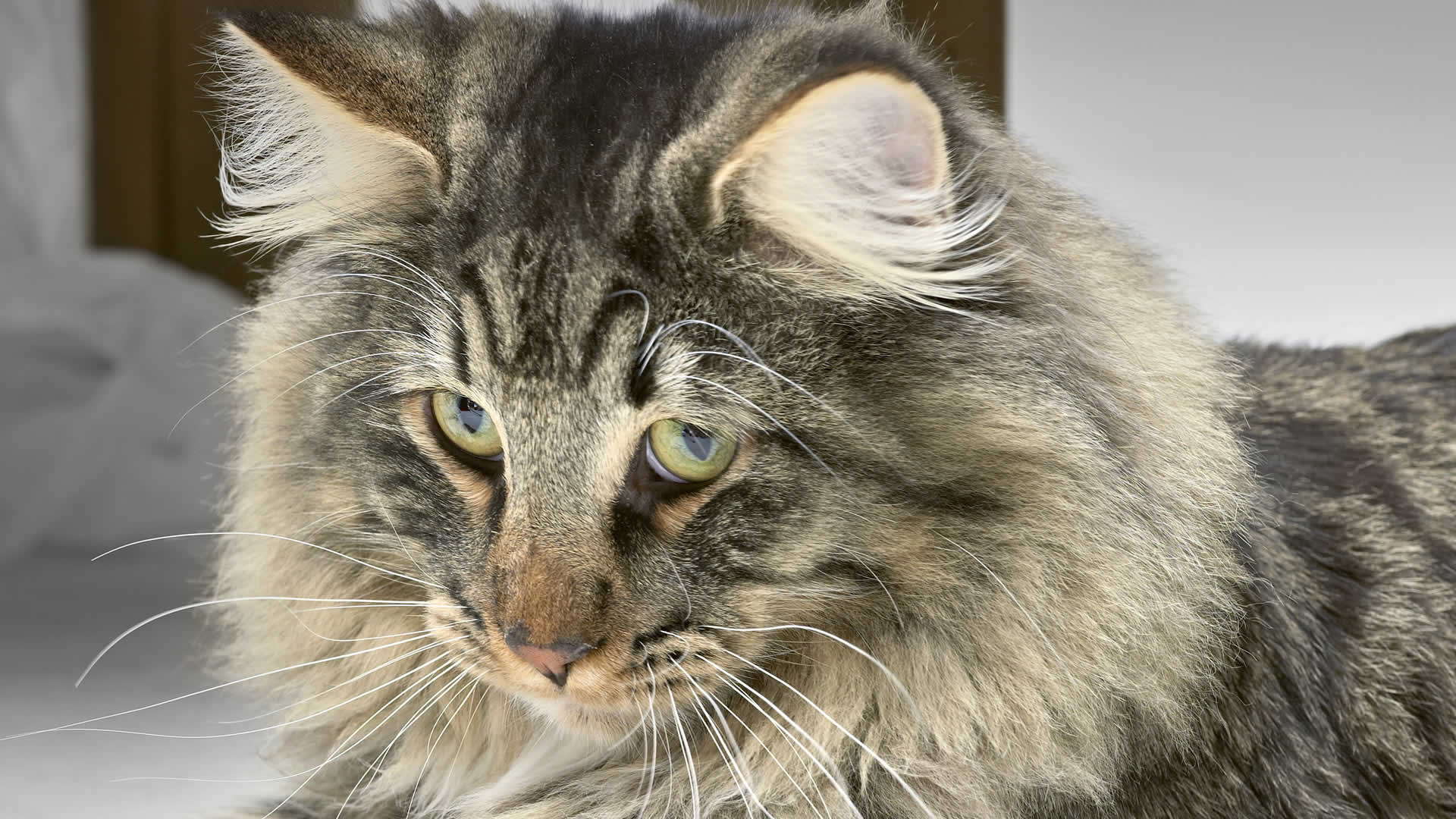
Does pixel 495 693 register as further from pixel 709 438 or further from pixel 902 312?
pixel 902 312

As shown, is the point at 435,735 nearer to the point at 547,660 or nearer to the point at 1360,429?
the point at 547,660

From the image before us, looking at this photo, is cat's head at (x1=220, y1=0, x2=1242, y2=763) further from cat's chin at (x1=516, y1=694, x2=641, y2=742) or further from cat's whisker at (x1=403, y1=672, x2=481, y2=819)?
cat's whisker at (x1=403, y1=672, x2=481, y2=819)

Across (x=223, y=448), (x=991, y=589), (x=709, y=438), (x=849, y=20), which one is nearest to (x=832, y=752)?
(x=991, y=589)

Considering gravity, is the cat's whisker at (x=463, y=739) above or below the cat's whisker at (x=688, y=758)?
below

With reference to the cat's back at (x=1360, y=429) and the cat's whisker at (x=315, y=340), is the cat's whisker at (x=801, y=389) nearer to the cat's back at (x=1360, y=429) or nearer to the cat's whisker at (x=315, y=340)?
the cat's whisker at (x=315, y=340)

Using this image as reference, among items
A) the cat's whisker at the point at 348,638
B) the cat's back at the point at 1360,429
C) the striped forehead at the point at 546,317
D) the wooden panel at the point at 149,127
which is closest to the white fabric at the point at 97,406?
the wooden panel at the point at 149,127

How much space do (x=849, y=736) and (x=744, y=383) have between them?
332 millimetres

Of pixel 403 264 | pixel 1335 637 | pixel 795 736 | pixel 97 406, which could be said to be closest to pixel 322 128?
pixel 403 264

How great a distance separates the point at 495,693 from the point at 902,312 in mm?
595

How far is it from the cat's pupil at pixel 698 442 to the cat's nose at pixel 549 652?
0.62 feet

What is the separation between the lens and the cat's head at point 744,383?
46.4 inches

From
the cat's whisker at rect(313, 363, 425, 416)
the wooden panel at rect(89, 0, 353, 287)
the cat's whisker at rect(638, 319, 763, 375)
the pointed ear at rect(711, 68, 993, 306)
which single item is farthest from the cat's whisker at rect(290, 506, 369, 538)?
the wooden panel at rect(89, 0, 353, 287)

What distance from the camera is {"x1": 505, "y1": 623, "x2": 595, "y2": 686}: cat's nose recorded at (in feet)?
3.84

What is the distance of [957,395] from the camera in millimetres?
1226
